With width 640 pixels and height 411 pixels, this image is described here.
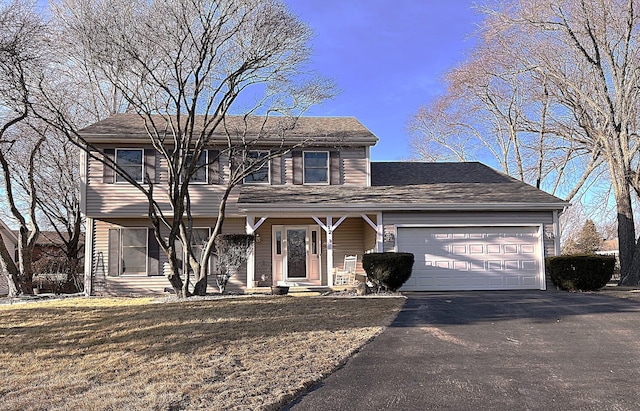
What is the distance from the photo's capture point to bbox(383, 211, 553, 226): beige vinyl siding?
13961mm

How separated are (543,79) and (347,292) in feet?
40.6

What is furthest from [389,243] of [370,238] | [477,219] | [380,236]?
[477,219]

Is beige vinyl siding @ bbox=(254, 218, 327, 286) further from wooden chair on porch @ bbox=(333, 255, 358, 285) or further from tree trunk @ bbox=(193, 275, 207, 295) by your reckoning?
tree trunk @ bbox=(193, 275, 207, 295)

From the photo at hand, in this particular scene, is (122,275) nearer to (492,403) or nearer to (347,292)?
(347,292)

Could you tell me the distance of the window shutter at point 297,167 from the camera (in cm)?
1570

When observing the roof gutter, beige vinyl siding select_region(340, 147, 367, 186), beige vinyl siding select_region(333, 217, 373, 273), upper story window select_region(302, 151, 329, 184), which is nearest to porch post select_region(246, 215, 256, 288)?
the roof gutter

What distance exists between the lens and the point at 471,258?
45.7 feet

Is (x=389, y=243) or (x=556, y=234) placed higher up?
(x=556, y=234)

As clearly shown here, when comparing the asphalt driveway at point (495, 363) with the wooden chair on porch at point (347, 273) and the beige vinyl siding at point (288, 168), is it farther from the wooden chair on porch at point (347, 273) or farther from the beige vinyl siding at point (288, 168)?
the beige vinyl siding at point (288, 168)

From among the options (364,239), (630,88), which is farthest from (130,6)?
(630,88)

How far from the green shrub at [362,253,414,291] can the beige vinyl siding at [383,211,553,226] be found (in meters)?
1.52

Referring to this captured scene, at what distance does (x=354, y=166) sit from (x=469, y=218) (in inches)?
149

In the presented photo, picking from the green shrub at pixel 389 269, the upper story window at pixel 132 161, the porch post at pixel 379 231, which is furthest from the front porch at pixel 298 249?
the upper story window at pixel 132 161

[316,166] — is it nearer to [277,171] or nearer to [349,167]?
[349,167]
